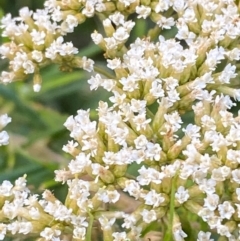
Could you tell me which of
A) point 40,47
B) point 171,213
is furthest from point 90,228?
point 40,47

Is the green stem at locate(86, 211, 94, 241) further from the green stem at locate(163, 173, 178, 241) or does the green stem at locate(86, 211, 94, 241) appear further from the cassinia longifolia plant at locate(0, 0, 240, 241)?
the green stem at locate(163, 173, 178, 241)

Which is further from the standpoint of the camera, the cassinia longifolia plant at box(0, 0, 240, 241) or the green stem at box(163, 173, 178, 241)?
the cassinia longifolia plant at box(0, 0, 240, 241)

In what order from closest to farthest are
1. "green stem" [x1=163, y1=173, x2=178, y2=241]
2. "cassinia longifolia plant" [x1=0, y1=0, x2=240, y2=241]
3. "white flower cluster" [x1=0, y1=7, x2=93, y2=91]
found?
"green stem" [x1=163, y1=173, x2=178, y2=241] < "cassinia longifolia plant" [x1=0, y1=0, x2=240, y2=241] < "white flower cluster" [x1=0, y1=7, x2=93, y2=91]

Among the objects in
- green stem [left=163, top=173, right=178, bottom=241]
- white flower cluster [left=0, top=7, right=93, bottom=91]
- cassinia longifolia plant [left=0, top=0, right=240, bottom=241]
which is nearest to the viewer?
green stem [left=163, top=173, right=178, bottom=241]

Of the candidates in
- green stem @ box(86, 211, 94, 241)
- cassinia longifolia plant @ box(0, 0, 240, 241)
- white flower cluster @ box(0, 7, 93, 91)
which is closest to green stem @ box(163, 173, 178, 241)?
cassinia longifolia plant @ box(0, 0, 240, 241)

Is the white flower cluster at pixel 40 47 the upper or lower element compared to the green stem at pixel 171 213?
upper

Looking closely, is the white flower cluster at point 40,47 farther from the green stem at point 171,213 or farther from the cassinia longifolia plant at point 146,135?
the green stem at point 171,213

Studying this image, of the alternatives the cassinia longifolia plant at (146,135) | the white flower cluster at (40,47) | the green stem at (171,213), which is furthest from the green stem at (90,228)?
the white flower cluster at (40,47)

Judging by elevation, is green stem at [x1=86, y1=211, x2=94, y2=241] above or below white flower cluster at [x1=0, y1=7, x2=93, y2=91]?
below

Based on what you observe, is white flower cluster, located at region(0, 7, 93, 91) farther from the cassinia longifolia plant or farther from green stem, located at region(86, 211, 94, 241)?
green stem, located at region(86, 211, 94, 241)
